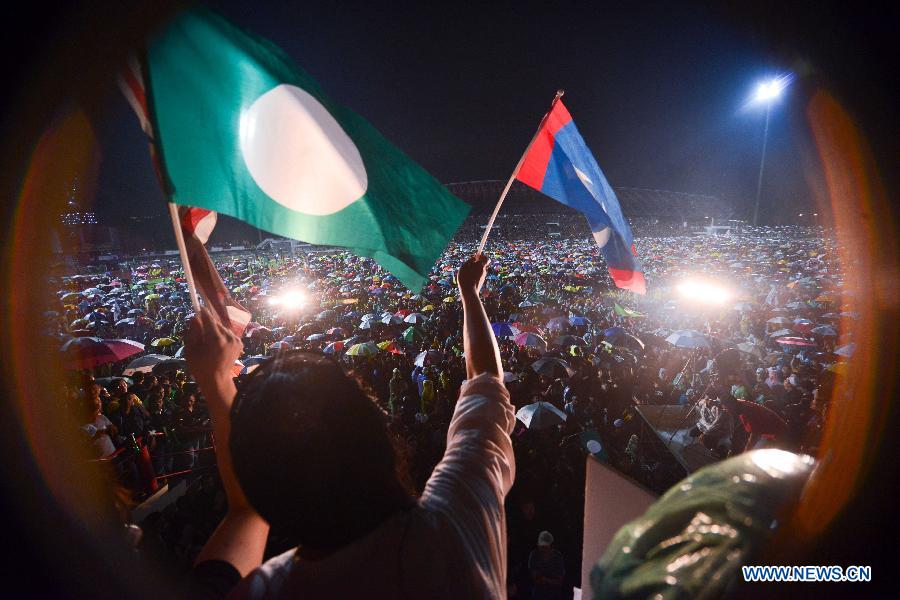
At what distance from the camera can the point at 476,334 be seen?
1.64m

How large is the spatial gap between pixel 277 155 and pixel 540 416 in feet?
17.2

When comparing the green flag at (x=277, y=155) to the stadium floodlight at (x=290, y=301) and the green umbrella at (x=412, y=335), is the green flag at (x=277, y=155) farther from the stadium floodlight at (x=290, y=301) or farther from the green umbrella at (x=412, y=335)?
the stadium floodlight at (x=290, y=301)

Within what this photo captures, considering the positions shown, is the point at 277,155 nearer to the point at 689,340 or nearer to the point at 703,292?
the point at 689,340

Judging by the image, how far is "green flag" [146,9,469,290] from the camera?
184 cm

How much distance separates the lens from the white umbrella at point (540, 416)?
228 inches

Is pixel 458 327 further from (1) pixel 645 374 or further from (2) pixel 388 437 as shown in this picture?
(2) pixel 388 437

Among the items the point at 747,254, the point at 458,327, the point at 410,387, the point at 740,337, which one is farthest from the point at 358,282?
the point at 747,254

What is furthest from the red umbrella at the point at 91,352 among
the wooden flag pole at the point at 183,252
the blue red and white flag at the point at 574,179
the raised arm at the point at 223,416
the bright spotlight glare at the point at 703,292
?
the bright spotlight glare at the point at 703,292

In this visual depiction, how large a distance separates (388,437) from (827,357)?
12.0 meters

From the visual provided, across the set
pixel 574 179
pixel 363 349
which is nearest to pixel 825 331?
pixel 574 179

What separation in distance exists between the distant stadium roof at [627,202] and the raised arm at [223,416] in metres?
50.1

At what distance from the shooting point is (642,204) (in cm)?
6191

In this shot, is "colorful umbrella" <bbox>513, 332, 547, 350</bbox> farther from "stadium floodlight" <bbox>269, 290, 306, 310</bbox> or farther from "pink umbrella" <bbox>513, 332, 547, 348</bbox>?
"stadium floodlight" <bbox>269, 290, 306, 310</bbox>

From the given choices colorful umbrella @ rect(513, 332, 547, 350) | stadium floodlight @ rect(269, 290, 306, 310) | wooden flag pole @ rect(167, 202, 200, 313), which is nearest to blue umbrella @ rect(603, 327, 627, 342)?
colorful umbrella @ rect(513, 332, 547, 350)
